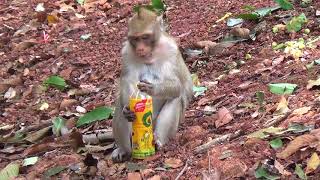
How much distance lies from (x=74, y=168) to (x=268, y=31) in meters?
3.63

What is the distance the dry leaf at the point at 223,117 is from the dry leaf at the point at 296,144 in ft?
3.98

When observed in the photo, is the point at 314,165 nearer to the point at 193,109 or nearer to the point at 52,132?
the point at 193,109

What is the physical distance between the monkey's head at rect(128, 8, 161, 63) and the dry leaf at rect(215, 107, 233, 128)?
2.87 ft

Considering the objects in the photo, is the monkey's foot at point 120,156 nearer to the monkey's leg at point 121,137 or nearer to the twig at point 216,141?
the monkey's leg at point 121,137

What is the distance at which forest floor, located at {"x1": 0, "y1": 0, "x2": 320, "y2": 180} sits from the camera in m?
5.27

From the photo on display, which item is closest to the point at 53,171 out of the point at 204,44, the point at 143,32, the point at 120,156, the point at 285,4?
the point at 120,156

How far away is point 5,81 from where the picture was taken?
9422 millimetres

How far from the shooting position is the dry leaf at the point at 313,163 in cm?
469

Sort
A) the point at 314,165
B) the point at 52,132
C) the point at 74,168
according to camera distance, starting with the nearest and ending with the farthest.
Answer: the point at 314,165 → the point at 74,168 → the point at 52,132

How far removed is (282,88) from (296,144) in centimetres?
152

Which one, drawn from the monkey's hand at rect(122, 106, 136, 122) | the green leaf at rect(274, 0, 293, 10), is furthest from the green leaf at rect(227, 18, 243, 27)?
the monkey's hand at rect(122, 106, 136, 122)

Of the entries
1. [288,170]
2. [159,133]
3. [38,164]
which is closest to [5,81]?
[38,164]

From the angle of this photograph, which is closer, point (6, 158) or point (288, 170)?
point (288, 170)

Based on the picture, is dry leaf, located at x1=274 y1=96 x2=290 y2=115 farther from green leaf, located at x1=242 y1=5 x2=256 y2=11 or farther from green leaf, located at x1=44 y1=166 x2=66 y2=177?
green leaf, located at x1=242 y1=5 x2=256 y2=11
